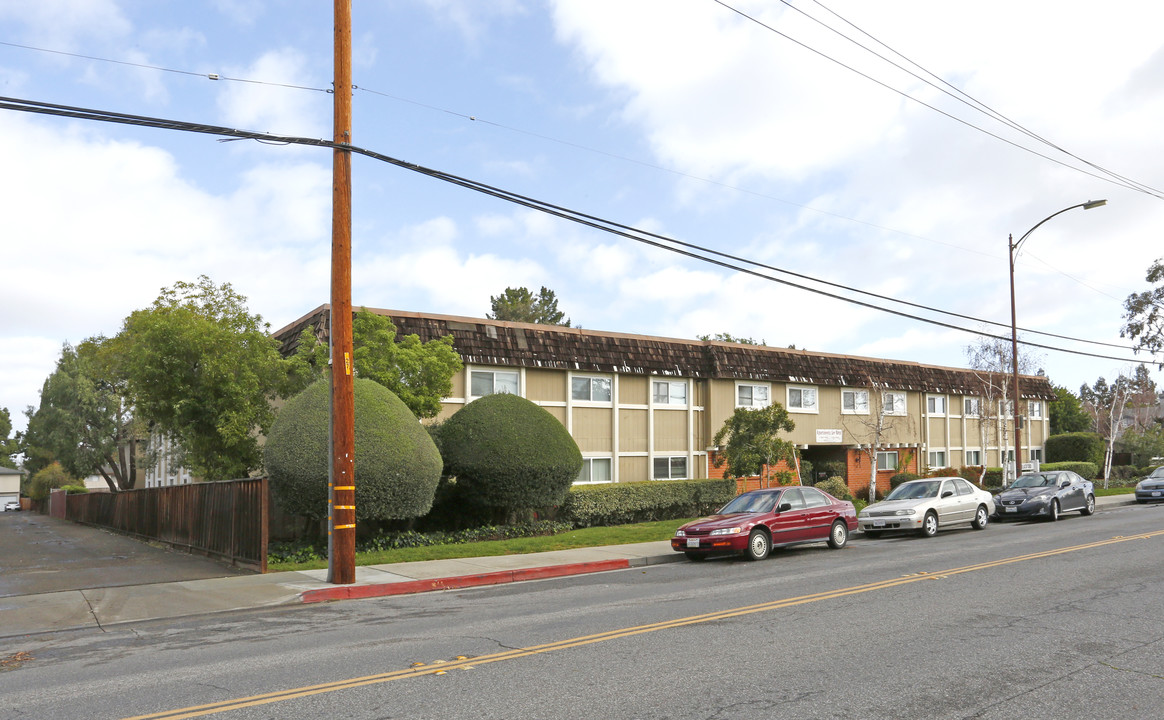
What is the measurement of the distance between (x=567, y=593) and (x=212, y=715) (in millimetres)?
6696

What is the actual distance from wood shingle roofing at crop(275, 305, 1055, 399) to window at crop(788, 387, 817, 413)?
477mm

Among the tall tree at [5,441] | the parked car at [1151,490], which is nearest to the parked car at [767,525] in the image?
the parked car at [1151,490]

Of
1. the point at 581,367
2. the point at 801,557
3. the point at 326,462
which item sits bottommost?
the point at 801,557

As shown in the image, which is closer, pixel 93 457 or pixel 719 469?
pixel 719 469

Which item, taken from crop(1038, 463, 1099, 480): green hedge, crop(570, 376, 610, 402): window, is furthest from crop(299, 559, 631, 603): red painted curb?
crop(1038, 463, 1099, 480): green hedge

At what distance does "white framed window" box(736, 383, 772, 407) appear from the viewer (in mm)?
31406

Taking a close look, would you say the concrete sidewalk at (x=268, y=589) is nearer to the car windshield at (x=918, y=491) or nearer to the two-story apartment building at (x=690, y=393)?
the car windshield at (x=918, y=491)

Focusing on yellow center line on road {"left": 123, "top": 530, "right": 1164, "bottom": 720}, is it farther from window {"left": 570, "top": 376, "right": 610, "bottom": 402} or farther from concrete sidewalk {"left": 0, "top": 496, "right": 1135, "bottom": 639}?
window {"left": 570, "top": 376, "right": 610, "bottom": 402}

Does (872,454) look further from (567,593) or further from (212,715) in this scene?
(212,715)

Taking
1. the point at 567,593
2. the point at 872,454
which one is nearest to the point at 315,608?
the point at 567,593

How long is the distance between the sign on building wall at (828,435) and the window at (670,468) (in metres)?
7.17

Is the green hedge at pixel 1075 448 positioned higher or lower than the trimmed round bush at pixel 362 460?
lower

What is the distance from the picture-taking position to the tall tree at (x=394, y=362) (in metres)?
20.3

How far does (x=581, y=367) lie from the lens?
26.8 m
